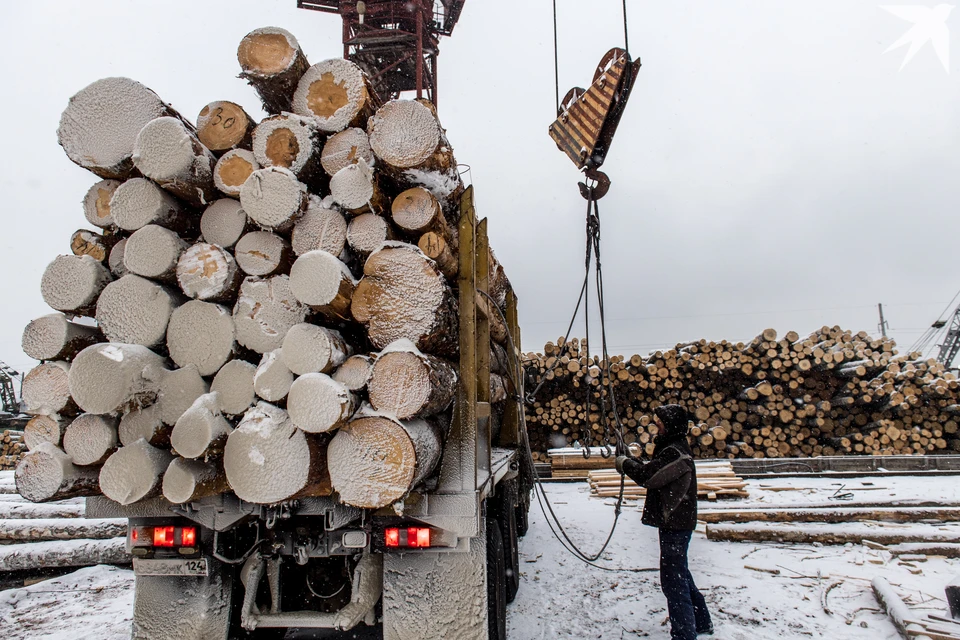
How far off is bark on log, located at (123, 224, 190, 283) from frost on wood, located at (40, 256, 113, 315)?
216 mm

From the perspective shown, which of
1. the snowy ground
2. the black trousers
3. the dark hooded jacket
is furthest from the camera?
the snowy ground

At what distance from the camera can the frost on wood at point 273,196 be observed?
2709mm

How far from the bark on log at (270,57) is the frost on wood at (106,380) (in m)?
1.51

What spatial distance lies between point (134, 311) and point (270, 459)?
3.66 ft

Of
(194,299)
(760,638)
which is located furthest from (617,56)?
(760,638)

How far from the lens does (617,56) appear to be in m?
4.01

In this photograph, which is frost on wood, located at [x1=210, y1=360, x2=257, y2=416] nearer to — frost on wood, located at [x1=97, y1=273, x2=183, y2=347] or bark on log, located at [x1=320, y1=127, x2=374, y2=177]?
frost on wood, located at [x1=97, y1=273, x2=183, y2=347]

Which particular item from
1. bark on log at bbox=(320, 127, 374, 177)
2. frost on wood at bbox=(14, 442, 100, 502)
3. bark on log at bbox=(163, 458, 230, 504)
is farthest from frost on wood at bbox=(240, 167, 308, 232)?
frost on wood at bbox=(14, 442, 100, 502)

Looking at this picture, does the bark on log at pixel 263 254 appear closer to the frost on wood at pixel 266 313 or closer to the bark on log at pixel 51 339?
the frost on wood at pixel 266 313

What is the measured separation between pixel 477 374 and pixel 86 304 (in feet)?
6.72

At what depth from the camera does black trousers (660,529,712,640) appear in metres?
3.39

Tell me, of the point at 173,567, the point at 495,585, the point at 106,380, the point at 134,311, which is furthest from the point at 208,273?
the point at 495,585

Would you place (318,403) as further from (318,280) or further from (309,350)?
(318,280)

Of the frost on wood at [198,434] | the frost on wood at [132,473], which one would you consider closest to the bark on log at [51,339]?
the frost on wood at [132,473]
